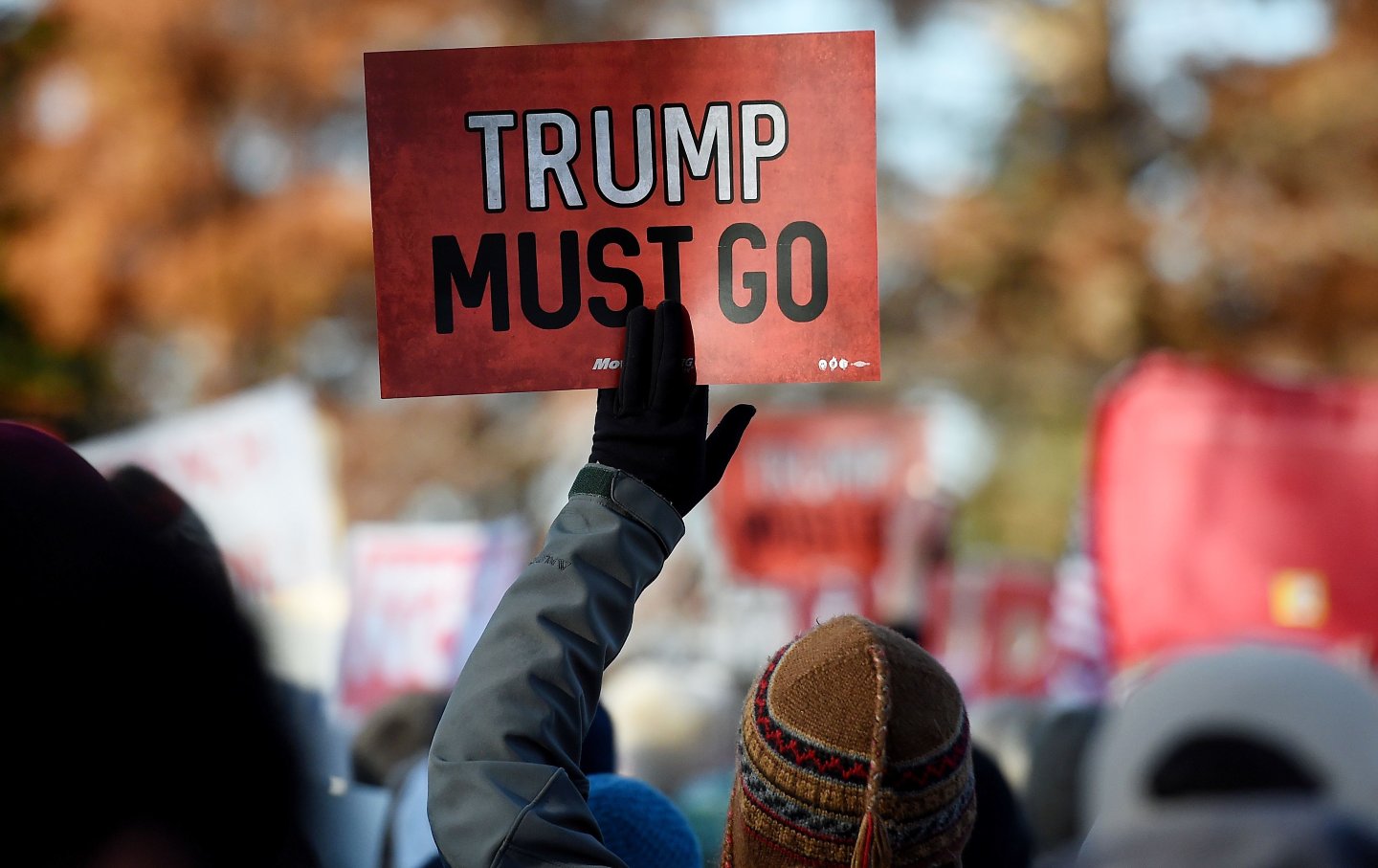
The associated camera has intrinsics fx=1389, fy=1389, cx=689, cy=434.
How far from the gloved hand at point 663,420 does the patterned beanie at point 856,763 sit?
227 millimetres

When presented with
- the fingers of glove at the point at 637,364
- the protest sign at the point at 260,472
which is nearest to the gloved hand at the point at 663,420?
the fingers of glove at the point at 637,364

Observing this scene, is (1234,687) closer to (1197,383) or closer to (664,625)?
(1197,383)

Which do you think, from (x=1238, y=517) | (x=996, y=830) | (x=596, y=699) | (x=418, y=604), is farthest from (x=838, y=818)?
(x=1238, y=517)

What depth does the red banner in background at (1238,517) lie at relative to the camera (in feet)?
14.6

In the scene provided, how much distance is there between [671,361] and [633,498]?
0.52 feet

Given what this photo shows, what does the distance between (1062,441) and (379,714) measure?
13.7m

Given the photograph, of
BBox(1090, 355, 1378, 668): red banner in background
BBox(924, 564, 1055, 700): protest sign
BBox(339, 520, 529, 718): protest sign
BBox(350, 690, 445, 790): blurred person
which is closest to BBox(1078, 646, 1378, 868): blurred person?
BBox(350, 690, 445, 790): blurred person

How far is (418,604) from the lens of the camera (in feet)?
13.9

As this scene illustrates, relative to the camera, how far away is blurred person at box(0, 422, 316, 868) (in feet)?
2.78

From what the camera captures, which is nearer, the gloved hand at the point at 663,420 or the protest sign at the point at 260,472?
the gloved hand at the point at 663,420

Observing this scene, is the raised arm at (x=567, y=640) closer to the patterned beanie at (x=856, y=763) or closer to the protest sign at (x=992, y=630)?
the patterned beanie at (x=856, y=763)

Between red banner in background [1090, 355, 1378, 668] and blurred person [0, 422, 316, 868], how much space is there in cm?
397

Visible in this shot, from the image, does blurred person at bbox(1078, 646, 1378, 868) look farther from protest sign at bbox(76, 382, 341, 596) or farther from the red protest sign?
protest sign at bbox(76, 382, 341, 596)

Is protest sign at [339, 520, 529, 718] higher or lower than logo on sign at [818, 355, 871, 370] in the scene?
lower
